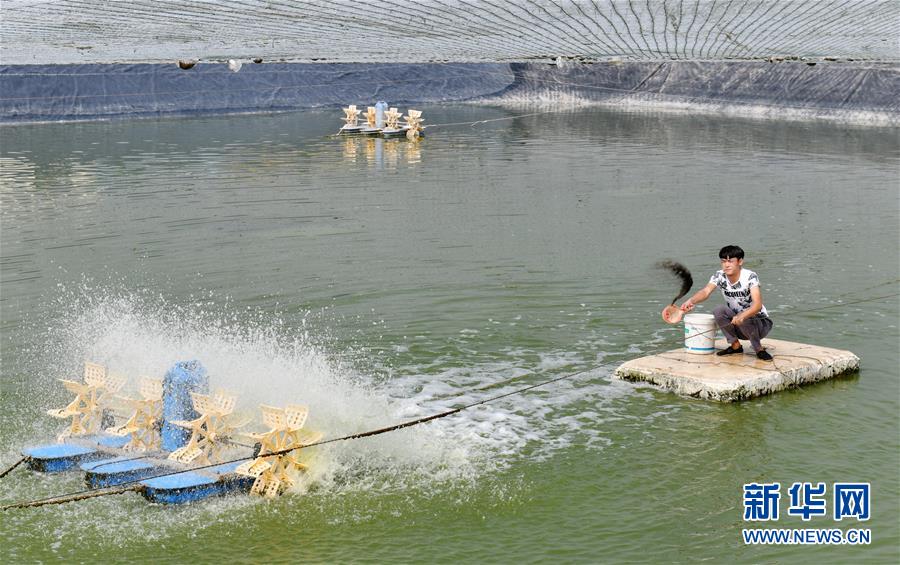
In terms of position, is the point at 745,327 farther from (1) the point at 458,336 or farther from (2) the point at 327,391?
(2) the point at 327,391

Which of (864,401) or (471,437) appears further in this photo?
(864,401)

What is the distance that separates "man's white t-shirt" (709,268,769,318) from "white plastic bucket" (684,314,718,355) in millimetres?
388

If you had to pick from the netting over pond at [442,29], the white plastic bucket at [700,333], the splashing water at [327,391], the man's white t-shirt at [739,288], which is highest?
the netting over pond at [442,29]

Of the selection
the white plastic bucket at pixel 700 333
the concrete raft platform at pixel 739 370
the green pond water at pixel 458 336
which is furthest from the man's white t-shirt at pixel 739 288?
the green pond water at pixel 458 336

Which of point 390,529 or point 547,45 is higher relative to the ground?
point 547,45

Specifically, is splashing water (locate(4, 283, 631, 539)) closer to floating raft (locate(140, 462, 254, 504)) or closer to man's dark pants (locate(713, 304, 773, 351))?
floating raft (locate(140, 462, 254, 504))

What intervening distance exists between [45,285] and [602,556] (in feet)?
47.1

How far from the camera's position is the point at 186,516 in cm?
1136

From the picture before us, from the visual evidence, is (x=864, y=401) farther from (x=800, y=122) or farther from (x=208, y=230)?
(x=800, y=122)

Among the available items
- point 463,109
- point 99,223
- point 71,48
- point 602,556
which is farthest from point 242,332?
point 463,109

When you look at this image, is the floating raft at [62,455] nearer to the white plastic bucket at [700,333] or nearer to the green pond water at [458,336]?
the green pond water at [458,336]

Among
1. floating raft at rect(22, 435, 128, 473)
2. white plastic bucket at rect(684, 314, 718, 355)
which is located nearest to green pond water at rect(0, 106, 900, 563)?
floating raft at rect(22, 435, 128, 473)

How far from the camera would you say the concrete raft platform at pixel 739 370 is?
1490cm

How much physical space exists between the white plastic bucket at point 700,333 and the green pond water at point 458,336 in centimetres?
123
